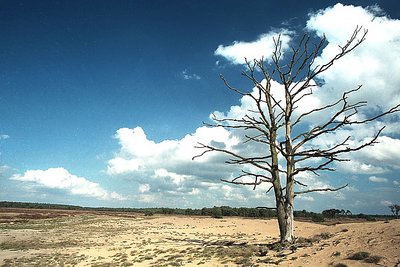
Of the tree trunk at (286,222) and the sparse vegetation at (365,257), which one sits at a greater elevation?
the tree trunk at (286,222)

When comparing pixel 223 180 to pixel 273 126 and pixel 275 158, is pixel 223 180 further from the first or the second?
pixel 273 126

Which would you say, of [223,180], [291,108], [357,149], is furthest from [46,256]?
[357,149]

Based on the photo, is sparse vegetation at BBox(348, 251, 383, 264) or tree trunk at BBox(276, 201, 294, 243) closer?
sparse vegetation at BBox(348, 251, 383, 264)

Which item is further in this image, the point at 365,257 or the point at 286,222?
the point at 286,222

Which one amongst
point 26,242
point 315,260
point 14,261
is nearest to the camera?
point 315,260

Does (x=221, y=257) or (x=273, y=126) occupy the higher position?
(x=273, y=126)

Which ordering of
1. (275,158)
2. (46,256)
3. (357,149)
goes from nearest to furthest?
(357,149)
(275,158)
(46,256)

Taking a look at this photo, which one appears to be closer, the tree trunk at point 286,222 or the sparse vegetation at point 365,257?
the sparse vegetation at point 365,257

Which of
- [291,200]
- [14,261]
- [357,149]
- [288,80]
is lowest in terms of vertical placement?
[14,261]

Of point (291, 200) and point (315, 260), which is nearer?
point (315, 260)

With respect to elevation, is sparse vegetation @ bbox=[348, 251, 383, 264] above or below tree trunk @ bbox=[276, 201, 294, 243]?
below

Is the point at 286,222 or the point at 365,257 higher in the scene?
the point at 286,222

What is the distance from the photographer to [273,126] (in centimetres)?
1508

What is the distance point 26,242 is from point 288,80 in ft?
114
